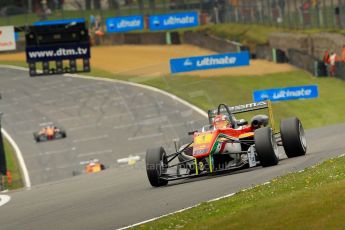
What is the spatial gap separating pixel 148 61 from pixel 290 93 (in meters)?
22.3

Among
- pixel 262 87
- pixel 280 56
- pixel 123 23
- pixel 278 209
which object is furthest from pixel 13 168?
pixel 123 23

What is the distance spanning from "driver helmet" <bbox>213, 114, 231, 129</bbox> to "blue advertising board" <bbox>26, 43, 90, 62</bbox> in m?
20.2

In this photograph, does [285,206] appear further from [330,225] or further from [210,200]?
[210,200]

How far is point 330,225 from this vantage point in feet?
36.2

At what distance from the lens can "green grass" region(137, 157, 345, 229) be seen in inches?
456

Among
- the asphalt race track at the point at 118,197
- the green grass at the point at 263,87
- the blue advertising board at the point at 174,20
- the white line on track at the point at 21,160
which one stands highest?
the asphalt race track at the point at 118,197

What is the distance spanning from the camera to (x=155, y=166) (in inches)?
832

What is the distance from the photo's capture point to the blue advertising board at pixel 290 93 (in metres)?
47.1

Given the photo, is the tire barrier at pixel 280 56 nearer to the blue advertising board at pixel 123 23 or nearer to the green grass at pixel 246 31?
the green grass at pixel 246 31

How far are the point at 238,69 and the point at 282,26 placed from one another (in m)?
7.93

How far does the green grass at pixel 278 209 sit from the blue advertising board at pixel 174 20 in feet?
197

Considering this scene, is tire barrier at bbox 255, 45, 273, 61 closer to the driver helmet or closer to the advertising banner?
the advertising banner

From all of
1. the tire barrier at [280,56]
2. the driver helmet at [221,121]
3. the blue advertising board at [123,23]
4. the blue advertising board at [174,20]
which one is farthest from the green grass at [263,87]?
the driver helmet at [221,121]

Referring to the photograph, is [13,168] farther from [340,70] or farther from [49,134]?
[340,70]
